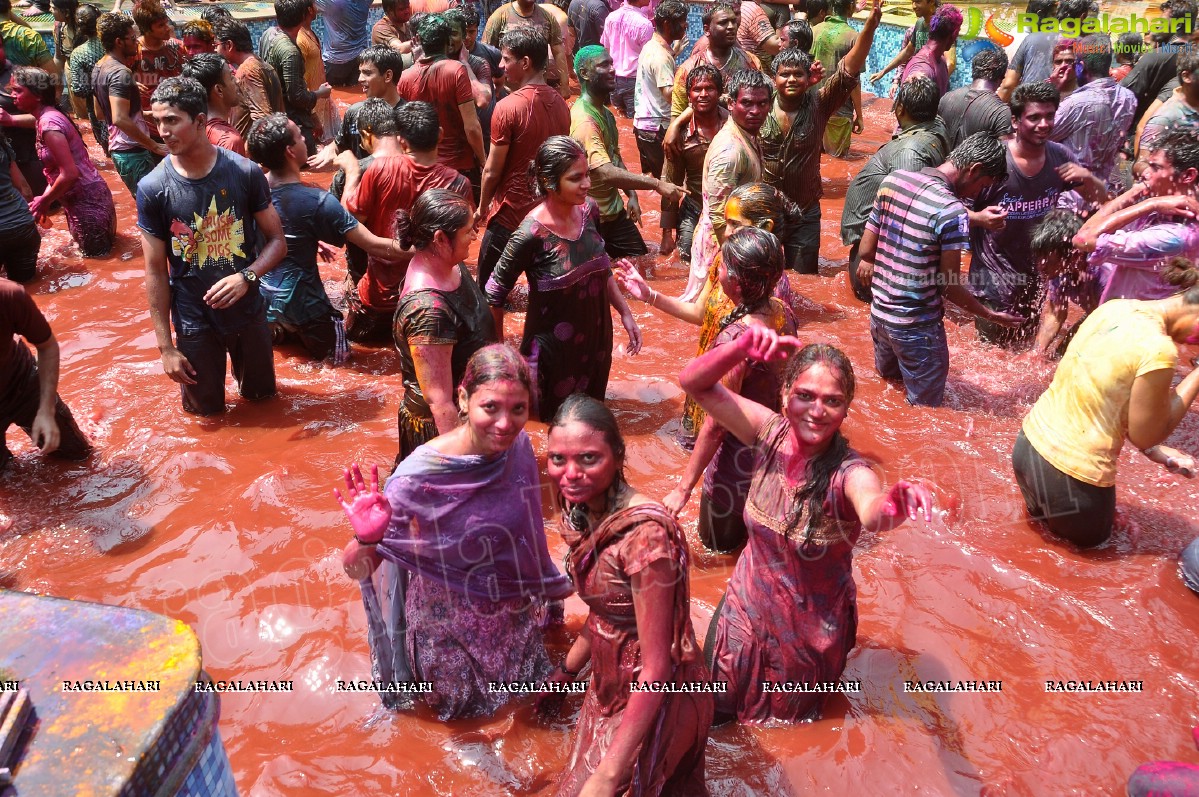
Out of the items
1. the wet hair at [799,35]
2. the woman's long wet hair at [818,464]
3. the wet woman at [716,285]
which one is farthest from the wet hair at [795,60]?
the woman's long wet hair at [818,464]

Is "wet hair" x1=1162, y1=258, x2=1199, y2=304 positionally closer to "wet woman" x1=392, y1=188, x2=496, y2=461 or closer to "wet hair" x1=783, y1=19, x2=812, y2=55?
"wet woman" x1=392, y1=188, x2=496, y2=461

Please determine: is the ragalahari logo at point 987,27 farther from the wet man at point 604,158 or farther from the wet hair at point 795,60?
the wet man at point 604,158

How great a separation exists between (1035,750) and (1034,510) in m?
1.43

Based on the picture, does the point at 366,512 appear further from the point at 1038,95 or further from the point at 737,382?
the point at 1038,95

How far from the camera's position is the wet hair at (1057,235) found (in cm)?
562

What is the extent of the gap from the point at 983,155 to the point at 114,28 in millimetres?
6670

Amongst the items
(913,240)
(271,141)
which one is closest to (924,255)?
(913,240)

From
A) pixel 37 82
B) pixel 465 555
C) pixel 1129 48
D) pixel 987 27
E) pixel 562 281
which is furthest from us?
pixel 987 27

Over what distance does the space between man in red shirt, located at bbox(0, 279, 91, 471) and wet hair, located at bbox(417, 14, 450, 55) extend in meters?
3.69

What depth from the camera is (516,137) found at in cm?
617

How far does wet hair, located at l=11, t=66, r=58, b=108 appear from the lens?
7.38m

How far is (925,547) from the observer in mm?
4324

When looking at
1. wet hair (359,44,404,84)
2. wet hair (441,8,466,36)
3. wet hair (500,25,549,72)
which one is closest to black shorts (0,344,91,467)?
wet hair (359,44,404,84)

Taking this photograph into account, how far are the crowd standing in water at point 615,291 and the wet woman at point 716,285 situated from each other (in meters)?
0.02
